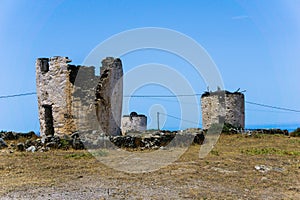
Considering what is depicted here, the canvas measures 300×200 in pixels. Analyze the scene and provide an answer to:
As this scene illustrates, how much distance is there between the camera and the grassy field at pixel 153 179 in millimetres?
6523

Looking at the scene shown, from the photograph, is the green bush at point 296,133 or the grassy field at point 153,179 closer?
the grassy field at point 153,179

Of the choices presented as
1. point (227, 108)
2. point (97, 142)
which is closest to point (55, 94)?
point (97, 142)

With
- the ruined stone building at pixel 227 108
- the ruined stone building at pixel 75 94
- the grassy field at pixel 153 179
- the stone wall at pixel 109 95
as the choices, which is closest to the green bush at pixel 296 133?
the ruined stone building at pixel 227 108

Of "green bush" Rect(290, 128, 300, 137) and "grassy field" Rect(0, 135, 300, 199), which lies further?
"green bush" Rect(290, 128, 300, 137)

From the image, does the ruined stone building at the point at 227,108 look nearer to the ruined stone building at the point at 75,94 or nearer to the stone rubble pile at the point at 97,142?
the stone rubble pile at the point at 97,142

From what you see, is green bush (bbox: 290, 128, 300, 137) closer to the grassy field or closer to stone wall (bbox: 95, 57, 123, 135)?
stone wall (bbox: 95, 57, 123, 135)

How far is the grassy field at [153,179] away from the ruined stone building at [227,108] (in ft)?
48.2

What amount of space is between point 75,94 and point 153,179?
7.66 m

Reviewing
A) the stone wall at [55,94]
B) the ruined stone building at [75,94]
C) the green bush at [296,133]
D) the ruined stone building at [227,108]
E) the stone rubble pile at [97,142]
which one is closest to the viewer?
the stone rubble pile at [97,142]

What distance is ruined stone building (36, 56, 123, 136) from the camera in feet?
48.0

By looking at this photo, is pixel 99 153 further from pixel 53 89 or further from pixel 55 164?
pixel 53 89

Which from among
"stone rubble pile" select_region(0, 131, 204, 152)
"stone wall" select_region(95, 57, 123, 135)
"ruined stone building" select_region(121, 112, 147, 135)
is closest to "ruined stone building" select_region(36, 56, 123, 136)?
"stone wall" select_region(95, 57, 123, 135)

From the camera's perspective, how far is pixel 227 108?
25.9m

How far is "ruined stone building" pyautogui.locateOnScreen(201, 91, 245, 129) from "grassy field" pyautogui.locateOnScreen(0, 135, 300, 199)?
48.2ft
